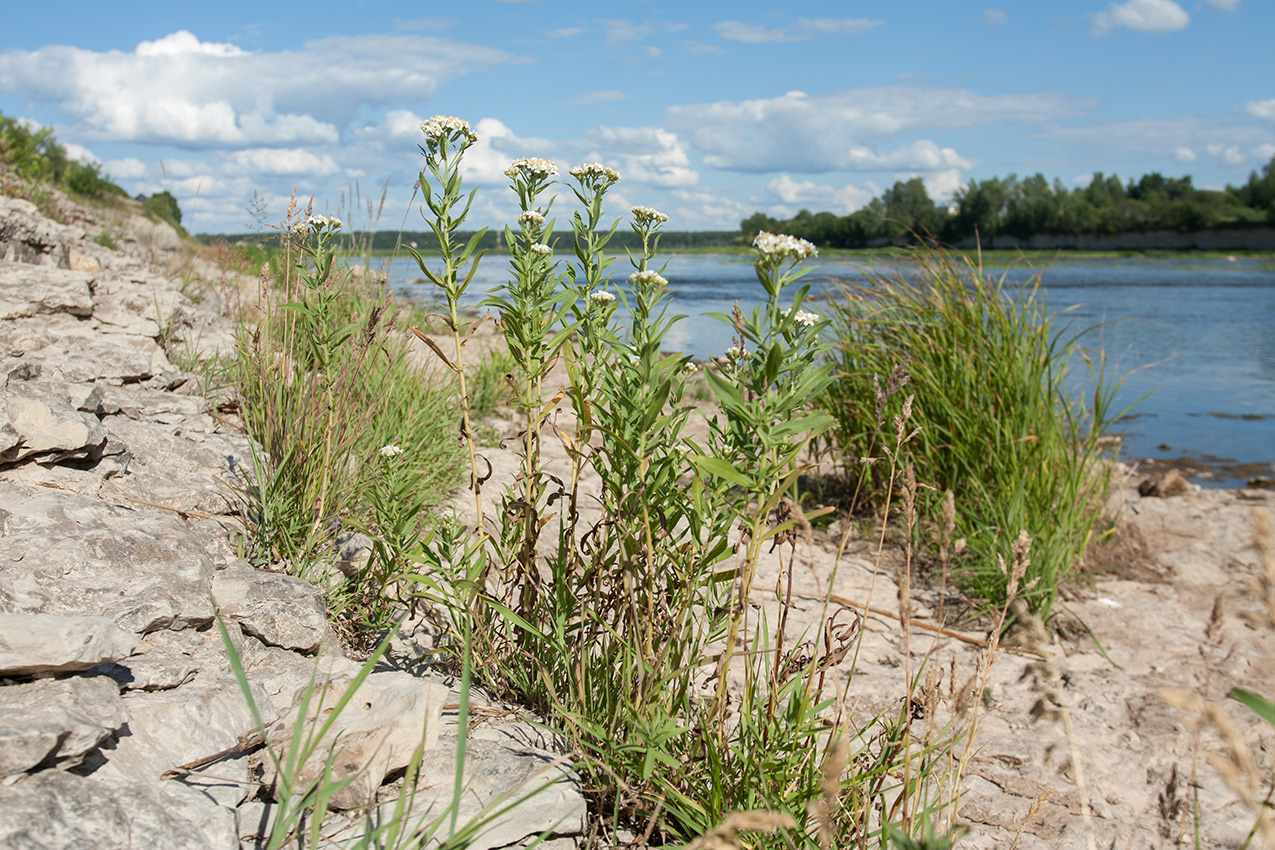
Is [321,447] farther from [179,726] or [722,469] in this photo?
[722,469]

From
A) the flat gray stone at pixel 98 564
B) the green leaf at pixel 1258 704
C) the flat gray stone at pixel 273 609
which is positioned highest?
the green leaf at pixel 1258 704

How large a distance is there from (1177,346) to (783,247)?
16655 millimetres

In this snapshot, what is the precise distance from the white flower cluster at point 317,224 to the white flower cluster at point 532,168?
2.77 ft

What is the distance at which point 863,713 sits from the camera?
2.78 metres

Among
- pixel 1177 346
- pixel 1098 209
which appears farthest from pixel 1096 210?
pixel 1177 346

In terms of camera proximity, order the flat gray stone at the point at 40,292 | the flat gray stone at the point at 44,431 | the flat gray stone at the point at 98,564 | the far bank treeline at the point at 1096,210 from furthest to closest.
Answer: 1. the far bank treeline at the point at 1096,210
2. the flat gray stone at the point at 40,292
3. the flat gray stone at the point at 44,431
4. the flat gray stone at the point at 98,564

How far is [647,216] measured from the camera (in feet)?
6.24

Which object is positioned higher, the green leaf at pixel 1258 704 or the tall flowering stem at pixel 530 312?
the tall flowering stem at pixel 530 312

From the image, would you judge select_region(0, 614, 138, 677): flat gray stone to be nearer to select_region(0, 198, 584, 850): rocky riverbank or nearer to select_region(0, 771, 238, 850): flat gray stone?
select_region(0, 198, 584, 850): rocky riverbank

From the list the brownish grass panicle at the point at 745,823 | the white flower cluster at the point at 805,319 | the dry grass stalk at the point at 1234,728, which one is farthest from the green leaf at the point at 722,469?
the dry grass stalk at the point at 1234,728

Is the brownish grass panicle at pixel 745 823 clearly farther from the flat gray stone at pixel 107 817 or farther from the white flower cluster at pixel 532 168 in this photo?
the white flower cluster at pixel 532 168

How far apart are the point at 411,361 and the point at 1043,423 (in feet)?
11.8

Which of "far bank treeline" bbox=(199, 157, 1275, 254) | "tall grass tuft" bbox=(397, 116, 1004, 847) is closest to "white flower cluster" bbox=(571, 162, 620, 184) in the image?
"tall grass tuft" bbox=(397, 116, 1004, 847)

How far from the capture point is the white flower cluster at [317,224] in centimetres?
248
